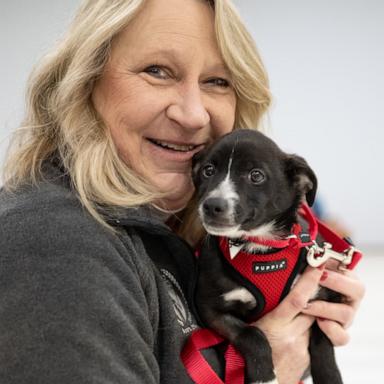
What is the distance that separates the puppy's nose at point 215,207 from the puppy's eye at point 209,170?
13 cm

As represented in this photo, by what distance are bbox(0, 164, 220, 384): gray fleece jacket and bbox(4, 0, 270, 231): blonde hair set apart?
3.4 inches

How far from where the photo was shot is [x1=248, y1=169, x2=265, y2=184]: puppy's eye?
1.50 metres

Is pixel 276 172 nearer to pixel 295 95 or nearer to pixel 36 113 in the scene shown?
pixel 36 113

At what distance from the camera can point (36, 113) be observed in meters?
1.41

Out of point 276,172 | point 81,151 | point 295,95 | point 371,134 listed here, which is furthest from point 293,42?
point 81,151

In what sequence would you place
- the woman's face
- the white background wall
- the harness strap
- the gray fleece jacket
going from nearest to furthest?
1. the gray fleece jacket
2. the harness strap
3. the woman's face
4. the white background wall

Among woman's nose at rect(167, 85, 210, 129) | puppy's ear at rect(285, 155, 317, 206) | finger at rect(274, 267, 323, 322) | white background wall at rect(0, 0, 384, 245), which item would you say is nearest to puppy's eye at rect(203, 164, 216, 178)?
woman's nose at rect(167, 85, 210, 129)

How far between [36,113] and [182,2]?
0.46 meters

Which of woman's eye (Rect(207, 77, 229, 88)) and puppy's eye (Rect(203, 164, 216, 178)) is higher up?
woman's eye (Rect(207, 77, 229, 88))

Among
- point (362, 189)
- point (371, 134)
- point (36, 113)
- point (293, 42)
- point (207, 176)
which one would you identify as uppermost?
point (36, 113)

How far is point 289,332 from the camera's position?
146 centimetres

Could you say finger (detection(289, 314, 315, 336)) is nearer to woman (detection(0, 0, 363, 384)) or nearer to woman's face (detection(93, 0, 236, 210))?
woman (detection(0, 0, 363, 384))

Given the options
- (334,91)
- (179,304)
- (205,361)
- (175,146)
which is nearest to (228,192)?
(175,146)

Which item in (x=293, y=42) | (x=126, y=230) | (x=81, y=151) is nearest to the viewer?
(x=126, y=230)
